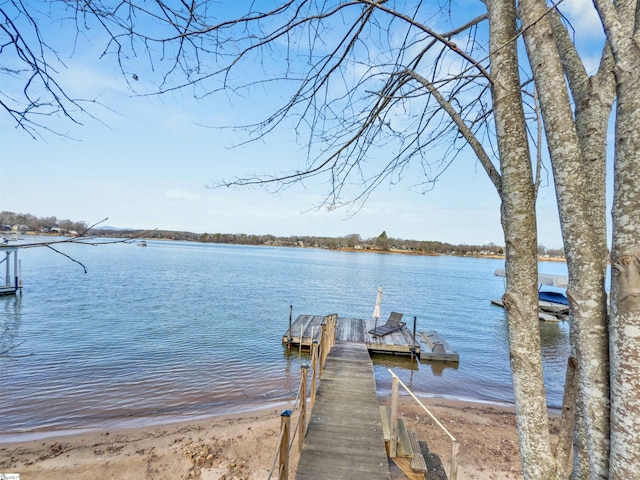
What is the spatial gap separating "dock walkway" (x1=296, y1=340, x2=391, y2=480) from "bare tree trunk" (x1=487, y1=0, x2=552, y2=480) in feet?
9.86

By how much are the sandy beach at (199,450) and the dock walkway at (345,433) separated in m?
1.67

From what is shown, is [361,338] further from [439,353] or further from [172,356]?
[172,356]

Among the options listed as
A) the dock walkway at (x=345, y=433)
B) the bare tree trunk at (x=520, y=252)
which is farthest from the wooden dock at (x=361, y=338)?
the bare tree trunk at (x=520, y=252)

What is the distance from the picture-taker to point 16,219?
241 cm

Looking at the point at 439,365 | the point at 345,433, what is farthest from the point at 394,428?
the point at 439,365

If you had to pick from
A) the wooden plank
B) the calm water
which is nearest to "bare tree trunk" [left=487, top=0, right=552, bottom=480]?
the calm water

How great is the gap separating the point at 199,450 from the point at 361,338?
8.33 metres

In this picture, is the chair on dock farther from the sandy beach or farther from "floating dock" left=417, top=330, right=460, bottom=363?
the sandy beach

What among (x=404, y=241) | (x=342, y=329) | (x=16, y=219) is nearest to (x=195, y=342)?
(x=342, y=329)

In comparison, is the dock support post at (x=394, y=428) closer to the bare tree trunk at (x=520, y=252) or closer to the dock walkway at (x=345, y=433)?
the dock walkway at (x=345, y=433)

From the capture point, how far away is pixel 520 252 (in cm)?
157

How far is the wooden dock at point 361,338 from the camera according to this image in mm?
13312

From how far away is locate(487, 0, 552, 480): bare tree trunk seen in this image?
5.06 ft

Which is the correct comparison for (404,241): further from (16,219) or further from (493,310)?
(16,219)
